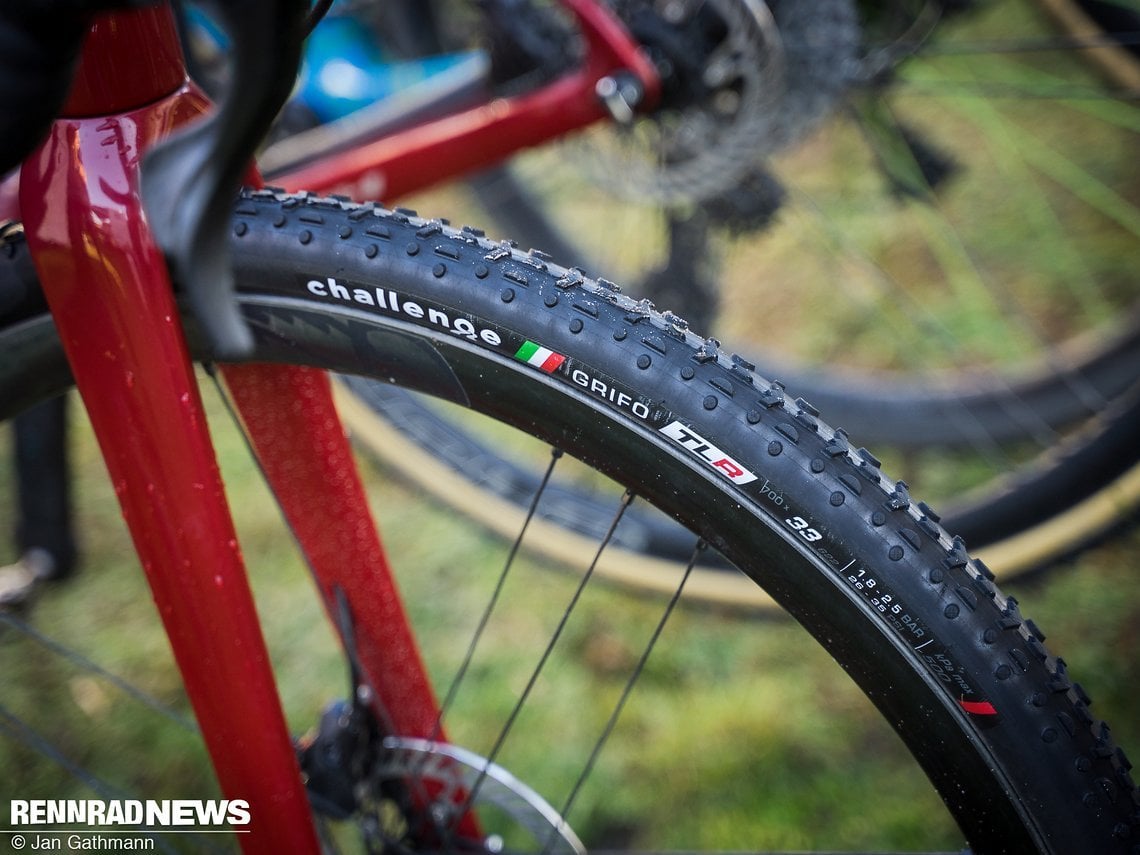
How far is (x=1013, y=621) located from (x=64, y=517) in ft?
4.29

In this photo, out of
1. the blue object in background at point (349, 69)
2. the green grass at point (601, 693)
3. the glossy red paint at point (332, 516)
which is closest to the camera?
the glossy red paint at point (332, 516)

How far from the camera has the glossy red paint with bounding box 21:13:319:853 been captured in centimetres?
59

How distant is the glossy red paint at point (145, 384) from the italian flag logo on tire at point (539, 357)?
0.67 ft

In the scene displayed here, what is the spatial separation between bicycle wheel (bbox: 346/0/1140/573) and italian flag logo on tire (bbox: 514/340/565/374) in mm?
826

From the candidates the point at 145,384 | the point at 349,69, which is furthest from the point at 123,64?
the point at 349,69

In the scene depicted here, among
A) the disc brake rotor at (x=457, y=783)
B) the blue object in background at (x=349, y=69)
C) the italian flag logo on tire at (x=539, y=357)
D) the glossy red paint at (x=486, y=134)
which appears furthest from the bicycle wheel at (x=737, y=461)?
the blue object in background at (x=349, y=69)

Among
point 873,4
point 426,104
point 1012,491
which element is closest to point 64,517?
point 426,104

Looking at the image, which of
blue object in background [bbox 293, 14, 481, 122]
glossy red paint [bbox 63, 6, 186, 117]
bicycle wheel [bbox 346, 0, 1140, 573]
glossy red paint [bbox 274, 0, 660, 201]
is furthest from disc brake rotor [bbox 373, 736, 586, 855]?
blue object in background [bbox 293, 14, 481, 122]

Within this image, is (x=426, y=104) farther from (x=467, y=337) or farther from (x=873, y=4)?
(x=467, y=337)

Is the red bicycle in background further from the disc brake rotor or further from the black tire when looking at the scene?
the black tire

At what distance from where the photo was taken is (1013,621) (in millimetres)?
609

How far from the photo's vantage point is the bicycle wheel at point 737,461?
60cm

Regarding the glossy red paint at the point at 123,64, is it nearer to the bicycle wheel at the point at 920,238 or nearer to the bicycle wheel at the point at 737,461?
the bicycle wheel at the point at 737,461

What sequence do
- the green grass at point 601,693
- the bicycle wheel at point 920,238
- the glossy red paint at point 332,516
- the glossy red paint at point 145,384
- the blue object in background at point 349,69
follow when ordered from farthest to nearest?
1. the blue object in background at point 349,69
2. the bicycle wheel at point 920,238
3. the green grass at point 601,693
4. the glossy red paint at point 332,516
5. the glossy red paint at point 145,384
